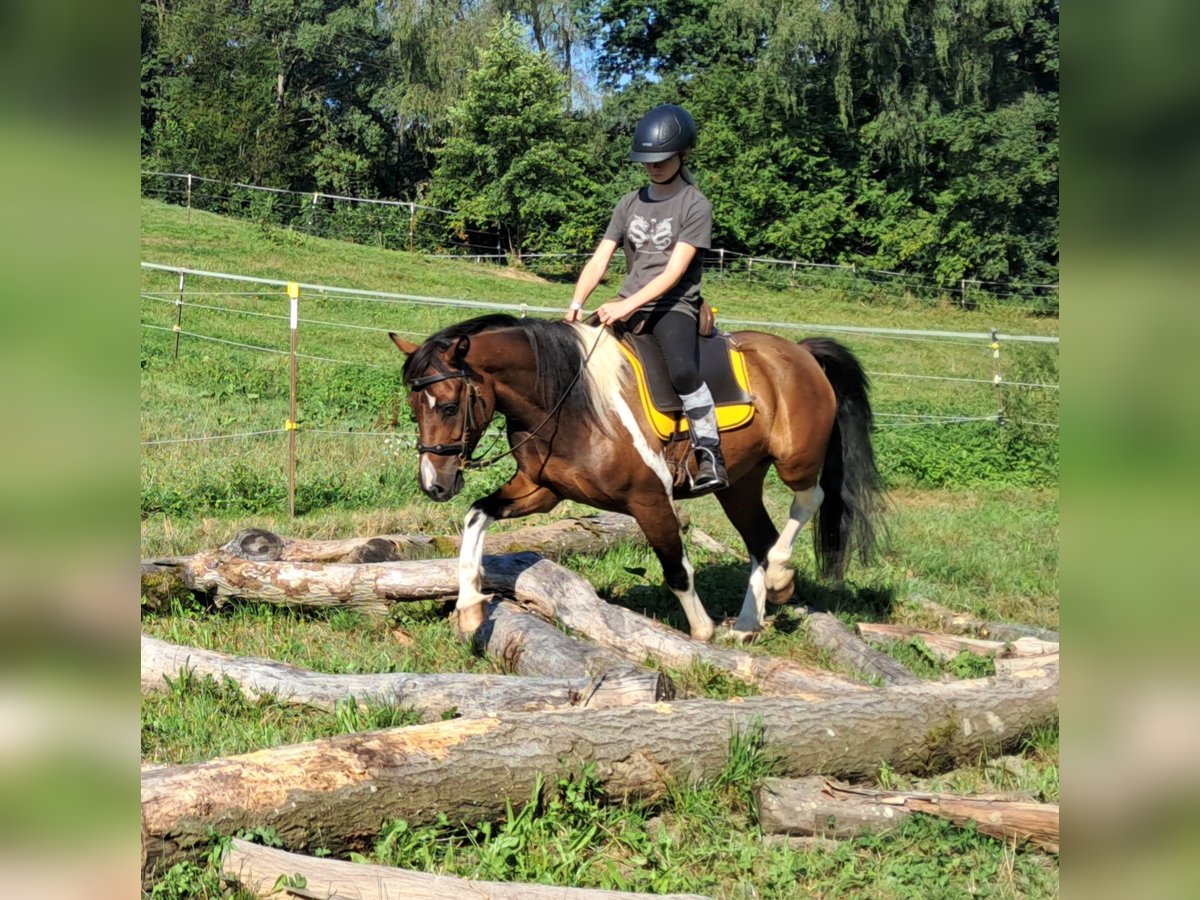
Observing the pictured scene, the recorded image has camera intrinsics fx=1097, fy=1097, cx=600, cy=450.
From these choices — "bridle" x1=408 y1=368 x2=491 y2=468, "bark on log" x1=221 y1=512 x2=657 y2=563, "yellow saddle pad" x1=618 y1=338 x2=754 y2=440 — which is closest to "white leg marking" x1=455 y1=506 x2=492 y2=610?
"bridle" x1=408 y1=368 x2=491 y2=468

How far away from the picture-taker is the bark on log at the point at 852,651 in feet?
19.1

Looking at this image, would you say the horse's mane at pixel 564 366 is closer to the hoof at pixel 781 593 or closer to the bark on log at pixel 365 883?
the hoof at pixel 781 593

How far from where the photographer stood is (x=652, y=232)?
5.98 metres

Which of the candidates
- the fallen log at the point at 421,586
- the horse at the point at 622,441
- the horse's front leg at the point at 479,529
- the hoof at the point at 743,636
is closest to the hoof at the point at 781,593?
the horse at the point at 622,441

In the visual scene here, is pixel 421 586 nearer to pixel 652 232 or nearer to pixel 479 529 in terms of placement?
pixel 479 529

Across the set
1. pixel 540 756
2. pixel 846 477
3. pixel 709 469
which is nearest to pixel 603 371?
pixel 709 469

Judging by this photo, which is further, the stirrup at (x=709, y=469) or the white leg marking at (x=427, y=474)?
the stirrup at (x=709, y=469)

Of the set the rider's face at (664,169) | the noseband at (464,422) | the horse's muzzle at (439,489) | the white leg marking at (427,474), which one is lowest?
the horse's muzzle at (439,489)

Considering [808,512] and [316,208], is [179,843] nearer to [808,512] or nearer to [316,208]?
[808,512]

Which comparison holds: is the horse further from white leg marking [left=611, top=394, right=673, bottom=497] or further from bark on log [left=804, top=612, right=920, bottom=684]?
bark on log [left=804, top=612, right=920, bottom=684]

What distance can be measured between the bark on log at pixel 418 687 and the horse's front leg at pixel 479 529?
2.60 feet

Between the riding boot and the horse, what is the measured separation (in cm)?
14

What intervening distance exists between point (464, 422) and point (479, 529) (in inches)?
28.5
